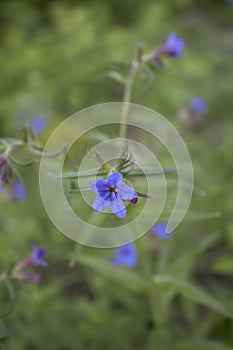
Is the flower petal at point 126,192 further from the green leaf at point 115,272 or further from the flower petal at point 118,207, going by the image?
the green leaf at point 115,272

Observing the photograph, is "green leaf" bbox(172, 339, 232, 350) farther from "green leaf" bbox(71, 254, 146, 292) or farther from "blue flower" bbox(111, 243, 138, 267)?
"blue flower" bbox(111, 243, 138, 267)

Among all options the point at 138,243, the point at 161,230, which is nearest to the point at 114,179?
the point at 138,243

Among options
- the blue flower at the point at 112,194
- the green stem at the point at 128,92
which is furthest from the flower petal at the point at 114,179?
the green stem at the point at 128,92

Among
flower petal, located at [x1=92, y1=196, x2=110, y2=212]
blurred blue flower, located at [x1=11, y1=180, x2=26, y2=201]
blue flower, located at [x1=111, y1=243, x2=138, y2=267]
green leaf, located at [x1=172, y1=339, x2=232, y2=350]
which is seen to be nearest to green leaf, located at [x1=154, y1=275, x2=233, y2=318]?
green leaf, located at [x1=172, y1=339, x2=232, y2=350]

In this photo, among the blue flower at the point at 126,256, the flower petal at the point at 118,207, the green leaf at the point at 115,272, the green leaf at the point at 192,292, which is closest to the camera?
the flower petal at the point at 118,207


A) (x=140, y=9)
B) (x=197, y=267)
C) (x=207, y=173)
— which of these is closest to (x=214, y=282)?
(x=197, y=267)

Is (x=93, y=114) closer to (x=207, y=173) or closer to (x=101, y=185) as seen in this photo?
(x=207, y=173)
